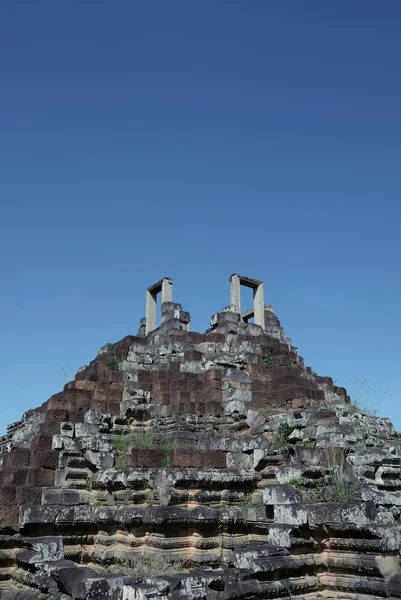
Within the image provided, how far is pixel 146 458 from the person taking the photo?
11.8 m

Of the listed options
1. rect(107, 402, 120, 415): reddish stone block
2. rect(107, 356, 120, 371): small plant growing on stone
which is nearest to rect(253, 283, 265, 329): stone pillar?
rect(107, 356, 120, 371): small plant growing on stone

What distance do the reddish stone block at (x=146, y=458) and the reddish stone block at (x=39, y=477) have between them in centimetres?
177

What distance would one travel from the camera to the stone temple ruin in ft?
26.5

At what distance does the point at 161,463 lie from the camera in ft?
39.0

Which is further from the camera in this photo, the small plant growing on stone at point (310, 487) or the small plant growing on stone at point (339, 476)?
the small plant growing on stone at point (310, 487)

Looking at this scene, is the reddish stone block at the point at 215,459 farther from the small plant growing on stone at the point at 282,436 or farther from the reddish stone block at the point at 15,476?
the reddish stone block at the point at 15,476

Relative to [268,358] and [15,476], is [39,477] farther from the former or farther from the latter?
[268,358]

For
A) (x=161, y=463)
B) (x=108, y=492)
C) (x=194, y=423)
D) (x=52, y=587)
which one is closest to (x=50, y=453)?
(x=108, y=492)

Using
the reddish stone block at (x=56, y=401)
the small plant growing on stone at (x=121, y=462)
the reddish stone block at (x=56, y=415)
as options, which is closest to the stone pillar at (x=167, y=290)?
the reddish stone block at (x=56, y=401)

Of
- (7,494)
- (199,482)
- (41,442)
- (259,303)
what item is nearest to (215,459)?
(199,482)

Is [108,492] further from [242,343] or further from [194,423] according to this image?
[242,343]

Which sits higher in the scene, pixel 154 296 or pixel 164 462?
pixel 154 296

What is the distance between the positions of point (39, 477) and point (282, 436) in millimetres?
5183

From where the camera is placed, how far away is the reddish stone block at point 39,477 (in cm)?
1167
